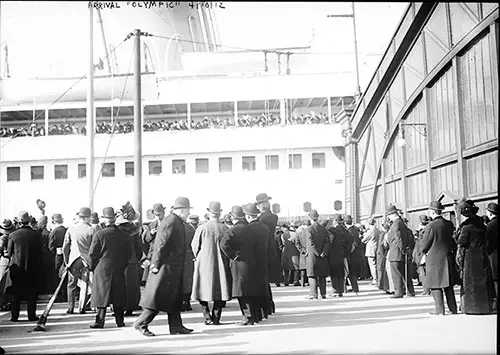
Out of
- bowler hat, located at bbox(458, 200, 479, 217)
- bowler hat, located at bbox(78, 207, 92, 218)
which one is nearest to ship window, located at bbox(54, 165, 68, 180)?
bowler hat, located at bbox(78, 207, 92, 218)

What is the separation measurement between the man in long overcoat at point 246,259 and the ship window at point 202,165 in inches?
828

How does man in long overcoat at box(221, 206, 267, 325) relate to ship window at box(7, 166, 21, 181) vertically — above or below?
below

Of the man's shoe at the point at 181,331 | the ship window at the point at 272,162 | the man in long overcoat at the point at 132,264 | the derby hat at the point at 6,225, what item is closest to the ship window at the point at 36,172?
the ship window at the point at 272,162

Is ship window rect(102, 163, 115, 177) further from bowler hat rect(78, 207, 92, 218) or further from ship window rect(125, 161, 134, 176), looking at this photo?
bowler hat rect(78, 207, 92, 218)

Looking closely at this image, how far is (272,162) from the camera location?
100 feet

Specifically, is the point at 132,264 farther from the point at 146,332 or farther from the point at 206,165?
the point at 206,165

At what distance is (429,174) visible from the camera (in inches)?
685

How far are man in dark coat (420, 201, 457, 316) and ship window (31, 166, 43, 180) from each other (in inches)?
993

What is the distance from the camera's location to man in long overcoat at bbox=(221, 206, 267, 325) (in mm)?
9438

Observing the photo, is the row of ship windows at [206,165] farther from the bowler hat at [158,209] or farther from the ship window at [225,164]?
the bowler hat at [158,209]

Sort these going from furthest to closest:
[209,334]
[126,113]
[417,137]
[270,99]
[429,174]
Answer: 1. [126,113]
2. [270,99]
3. [417,137]
4. [429,174]
5. [209,334]

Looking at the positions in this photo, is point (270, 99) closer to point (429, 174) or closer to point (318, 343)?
point (429, 174)

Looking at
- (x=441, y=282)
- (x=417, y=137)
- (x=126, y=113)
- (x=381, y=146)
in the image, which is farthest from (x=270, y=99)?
(x=441, y=282)

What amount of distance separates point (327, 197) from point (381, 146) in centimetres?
804
